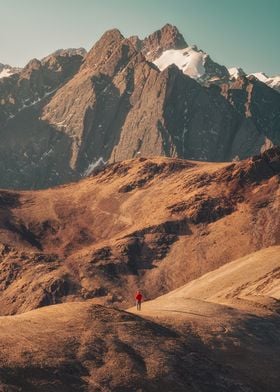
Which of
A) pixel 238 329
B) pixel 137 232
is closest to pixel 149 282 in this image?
pixel 137 232

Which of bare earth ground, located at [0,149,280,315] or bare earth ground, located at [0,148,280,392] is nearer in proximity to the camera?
bare earth ground, located at [0,148,280,392]

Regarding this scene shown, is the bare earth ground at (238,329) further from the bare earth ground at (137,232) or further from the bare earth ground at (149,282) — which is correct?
the bare earth ground at (137,232)

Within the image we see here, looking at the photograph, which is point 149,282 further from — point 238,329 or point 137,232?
point 238,329

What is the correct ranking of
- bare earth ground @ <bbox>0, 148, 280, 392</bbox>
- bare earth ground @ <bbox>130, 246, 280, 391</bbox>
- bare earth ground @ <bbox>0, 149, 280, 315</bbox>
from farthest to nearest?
bare earth ground @ <bbox>0, 149, 280, 315</bbox>
bare earth ground @ <bbox>130, 246, 280, 391</bbox>
bare earth ground @ <bbox>0, 148, 280, 392</bbox>

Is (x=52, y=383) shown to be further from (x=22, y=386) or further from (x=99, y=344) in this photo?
(x=99, y=344)

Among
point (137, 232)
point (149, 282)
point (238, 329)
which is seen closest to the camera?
point (238, 329)

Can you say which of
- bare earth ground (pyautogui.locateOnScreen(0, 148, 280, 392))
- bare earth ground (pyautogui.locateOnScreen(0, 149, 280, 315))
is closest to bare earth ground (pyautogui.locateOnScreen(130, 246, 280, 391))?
bare earth ground (pyautogui.locateOnScreen(0, 148, 280, 392))

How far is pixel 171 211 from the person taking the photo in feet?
548

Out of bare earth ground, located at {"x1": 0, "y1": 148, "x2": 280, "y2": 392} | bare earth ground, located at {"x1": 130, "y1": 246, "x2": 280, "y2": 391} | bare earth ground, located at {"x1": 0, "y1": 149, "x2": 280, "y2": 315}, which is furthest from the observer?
bare earth ground, located at {"x1": 0, "y1": 149, "x2": 280, "y2": 315}

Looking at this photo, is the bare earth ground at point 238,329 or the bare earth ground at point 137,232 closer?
the bare earth ground at point 238,329

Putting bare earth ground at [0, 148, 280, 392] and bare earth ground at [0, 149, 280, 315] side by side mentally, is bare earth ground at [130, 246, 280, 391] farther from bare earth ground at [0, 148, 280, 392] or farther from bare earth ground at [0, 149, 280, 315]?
bare earth ground at [0, 149, 280, 315]

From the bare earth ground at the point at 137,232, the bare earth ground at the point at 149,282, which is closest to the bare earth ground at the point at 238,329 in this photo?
the bare earth ground at the point at 149,282

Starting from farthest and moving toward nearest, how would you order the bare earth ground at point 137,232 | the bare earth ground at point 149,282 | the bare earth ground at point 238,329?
the bare earth ground at point 137,232 → the bare earth ground at point 238,329 → the bare earth ground at point 149,282

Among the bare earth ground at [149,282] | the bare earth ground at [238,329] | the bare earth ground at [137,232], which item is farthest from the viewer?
the bare earth ground at [137,232]
